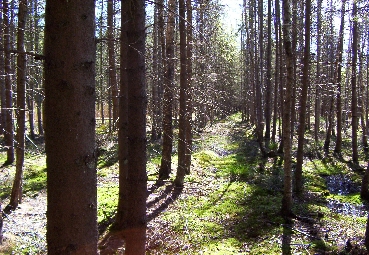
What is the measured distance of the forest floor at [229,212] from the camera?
735cm

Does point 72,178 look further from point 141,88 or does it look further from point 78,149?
point 141,88

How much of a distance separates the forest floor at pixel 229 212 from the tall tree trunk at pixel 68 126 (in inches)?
105

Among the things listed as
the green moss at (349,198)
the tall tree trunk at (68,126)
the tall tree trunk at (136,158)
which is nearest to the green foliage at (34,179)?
the tall tree trunk at (136,158)

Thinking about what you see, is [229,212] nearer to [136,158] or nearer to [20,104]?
[136,158]

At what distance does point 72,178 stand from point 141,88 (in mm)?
3240

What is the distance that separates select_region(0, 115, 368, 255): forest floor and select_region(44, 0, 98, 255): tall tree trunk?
2.66 metres

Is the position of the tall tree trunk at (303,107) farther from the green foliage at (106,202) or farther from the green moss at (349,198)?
the green foliage at (106,202)

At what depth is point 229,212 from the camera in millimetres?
9625

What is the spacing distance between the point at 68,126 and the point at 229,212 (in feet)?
26.6

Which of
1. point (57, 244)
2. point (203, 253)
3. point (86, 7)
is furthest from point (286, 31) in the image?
point (57, 244)

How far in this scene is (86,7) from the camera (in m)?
2.11

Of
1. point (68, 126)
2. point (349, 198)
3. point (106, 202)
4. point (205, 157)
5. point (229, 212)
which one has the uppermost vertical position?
point (68, 126)

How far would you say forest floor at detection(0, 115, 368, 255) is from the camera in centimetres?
735

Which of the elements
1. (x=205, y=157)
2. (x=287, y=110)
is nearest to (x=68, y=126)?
(x=287, y=110)
